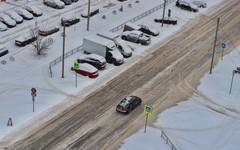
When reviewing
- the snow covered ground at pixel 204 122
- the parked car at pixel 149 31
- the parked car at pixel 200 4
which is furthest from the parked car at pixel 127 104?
the parked car at pixel 200 4

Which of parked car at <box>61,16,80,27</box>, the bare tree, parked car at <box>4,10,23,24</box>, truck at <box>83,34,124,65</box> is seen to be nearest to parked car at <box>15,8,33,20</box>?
parked car at <box>4,10,23,24</box>

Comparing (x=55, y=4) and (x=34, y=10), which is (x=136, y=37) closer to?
(x=55, y=4)

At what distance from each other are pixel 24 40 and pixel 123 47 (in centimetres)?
1329

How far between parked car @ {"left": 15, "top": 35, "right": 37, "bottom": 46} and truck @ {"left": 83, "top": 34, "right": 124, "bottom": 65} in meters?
7.87

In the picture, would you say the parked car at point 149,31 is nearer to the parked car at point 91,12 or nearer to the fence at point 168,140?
the parked car at point 91,12

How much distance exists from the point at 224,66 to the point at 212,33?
1037cm

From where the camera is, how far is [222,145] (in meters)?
39.1

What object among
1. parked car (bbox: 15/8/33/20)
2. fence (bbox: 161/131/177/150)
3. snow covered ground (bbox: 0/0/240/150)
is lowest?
snow covered ground (bbox: 0/0/240/150)

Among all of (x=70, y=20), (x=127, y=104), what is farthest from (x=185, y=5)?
(x=127, y=104)

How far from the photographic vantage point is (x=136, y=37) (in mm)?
58344

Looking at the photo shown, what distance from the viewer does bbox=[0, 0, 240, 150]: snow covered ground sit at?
39781 mm

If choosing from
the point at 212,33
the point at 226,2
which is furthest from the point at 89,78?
the point at 226,2

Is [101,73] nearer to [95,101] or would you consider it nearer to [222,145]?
[95,101]

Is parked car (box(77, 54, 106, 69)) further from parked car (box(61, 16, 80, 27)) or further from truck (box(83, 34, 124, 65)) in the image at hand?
parked car (box(61, 16, 80, 27))
